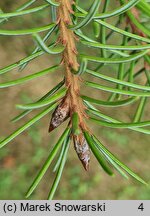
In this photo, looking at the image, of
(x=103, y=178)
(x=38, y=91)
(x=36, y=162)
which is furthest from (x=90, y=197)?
(x=38, y=91)

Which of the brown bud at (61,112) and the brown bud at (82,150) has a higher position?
the brown bud at (61,112)

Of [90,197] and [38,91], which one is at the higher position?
[38,91]

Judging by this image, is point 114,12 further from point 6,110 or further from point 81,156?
point 6,110

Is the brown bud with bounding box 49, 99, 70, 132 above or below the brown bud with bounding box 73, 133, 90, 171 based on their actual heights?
above

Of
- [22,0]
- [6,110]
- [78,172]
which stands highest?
[22,0]

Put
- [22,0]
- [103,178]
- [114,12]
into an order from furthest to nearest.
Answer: [103,178] → [22,0] → [114,12]

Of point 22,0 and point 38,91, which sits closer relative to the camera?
point 22,0

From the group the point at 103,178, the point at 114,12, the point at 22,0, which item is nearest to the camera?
the point at 114,12

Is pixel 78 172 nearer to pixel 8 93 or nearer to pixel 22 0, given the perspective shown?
pixel 8 93
